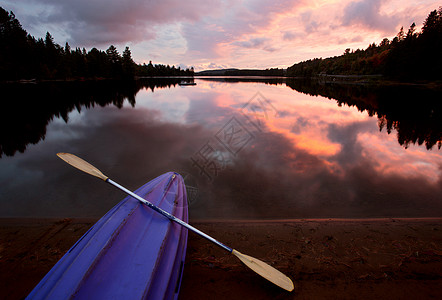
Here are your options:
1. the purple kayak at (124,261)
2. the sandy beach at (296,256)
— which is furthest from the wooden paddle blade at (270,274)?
the purple kayak at (124,261)

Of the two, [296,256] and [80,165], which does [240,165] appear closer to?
[296,256]

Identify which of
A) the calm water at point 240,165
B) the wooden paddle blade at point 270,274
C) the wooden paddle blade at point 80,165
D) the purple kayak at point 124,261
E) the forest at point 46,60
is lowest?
the calm water at point 240,165

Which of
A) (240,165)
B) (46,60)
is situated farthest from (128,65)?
(240,165)

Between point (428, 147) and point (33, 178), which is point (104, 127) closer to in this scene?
point (33, 178)

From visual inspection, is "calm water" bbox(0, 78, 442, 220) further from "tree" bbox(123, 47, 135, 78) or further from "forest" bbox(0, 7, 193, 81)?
"tree" bbox(123, 47, 135, 78)

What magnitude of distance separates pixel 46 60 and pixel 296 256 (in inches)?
3335

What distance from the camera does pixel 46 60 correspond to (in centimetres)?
5847

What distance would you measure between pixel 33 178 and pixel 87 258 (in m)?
6.49

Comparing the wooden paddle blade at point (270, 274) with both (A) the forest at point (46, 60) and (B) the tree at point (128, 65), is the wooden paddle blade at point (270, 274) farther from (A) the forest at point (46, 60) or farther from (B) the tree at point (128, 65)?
(B) the tree at point (128, 65)

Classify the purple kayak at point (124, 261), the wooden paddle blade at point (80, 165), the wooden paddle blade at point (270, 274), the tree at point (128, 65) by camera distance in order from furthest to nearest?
the tree at point (128, 65) → the wooden paddle blade at point (80, 165) → the wooden paddle blade at point (270, 274) → the purple kayak at point (124, 261)

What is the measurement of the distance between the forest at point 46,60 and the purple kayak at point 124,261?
65446 mm

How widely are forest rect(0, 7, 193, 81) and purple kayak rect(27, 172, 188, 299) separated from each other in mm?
65446

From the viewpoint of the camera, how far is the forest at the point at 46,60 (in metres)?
46.9

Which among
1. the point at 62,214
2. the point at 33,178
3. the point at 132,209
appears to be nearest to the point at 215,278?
the point at 132,209
